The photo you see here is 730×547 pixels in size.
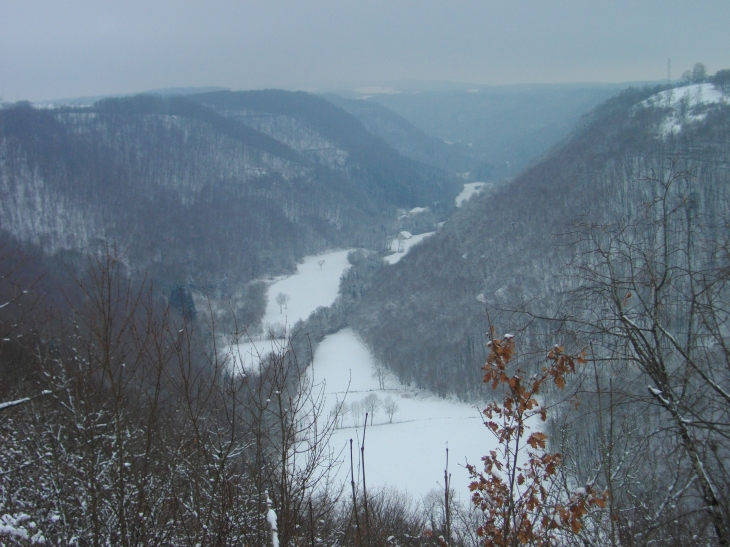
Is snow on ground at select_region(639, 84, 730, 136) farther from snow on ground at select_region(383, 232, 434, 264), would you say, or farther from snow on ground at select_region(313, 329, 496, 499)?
snow on ground at select_region(313, 329, 496, 499)

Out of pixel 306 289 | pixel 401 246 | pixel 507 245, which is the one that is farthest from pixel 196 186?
pixel 507 245

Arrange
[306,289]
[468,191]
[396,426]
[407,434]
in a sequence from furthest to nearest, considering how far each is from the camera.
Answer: [468,191], [306,289], [396,426], [407,434]

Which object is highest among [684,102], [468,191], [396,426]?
[684,102]

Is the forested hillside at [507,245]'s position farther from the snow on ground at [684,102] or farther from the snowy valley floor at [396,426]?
the snowy valley floor at [396,426]

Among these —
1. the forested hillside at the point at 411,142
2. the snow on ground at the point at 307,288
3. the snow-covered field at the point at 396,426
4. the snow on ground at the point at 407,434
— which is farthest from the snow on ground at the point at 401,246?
the forested hillside at the point at 411,142

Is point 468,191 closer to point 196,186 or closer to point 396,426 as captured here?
point 196,186

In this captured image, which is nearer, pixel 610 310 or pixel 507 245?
pixel 610 310

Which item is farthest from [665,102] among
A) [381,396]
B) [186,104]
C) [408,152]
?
[408,152]
